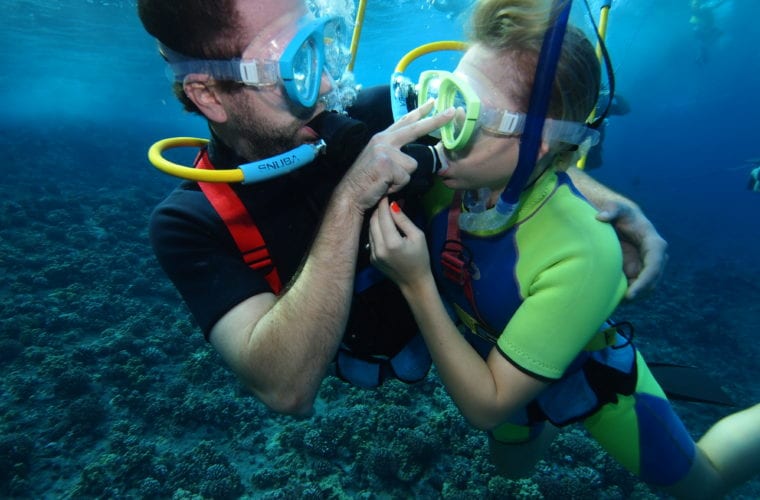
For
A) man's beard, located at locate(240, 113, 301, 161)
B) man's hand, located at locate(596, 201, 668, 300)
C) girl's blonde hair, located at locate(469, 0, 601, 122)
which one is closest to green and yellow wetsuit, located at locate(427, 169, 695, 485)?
man's hand, located at locate(596, 201, 668, 300)

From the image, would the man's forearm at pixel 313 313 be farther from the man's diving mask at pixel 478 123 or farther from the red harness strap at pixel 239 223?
the man's diving mask at pixel 478 123

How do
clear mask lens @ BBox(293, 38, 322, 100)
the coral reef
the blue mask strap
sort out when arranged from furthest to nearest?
the coral reef, clear mask lens @ BBox(293, 38, 322, 100), the blue mask strap

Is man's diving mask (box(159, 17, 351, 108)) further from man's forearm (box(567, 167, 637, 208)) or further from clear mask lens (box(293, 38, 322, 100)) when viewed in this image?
man's forearm (box(567, 167, 637, 208))

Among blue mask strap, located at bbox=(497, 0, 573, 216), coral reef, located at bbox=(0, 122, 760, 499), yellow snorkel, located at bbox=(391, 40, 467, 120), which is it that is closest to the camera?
blue mask strap, located at bbox=(497, 0, 573, 216)

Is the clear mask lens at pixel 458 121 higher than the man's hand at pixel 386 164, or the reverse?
the clear mask lens at pixel 458 121

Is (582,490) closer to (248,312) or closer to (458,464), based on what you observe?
(458,464)

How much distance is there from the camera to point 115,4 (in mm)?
21188

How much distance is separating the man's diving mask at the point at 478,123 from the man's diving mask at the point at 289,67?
699 mm

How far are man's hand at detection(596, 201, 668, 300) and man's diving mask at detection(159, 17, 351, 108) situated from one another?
5.68 feet

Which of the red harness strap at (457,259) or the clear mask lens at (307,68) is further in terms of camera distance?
the red harness strap at (457,259)

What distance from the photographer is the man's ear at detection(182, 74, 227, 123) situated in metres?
2.19

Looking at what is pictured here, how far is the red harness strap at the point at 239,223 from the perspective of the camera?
217 centimetres

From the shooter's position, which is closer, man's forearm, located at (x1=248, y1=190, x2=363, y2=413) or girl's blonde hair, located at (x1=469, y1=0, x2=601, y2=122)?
girl's blonde hair, located at (x1=469, y1=0, x2=601, y2=122)

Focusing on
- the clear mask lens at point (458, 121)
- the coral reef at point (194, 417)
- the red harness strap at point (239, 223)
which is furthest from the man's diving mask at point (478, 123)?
the coral reef at point (194, 417)
